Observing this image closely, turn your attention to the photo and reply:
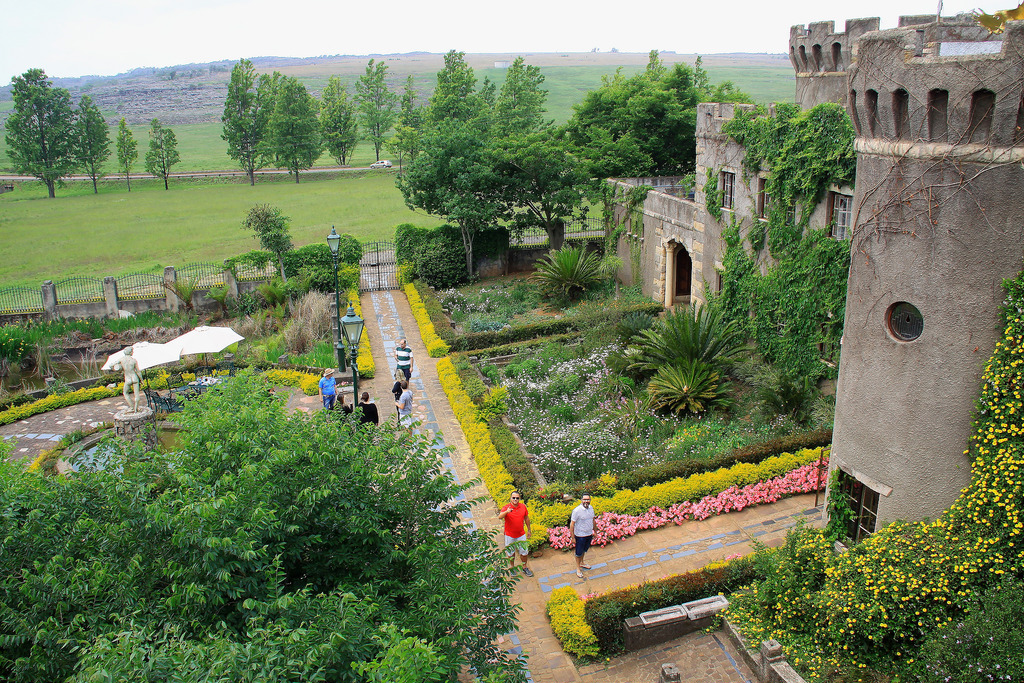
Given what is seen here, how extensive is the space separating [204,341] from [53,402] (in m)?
4.15

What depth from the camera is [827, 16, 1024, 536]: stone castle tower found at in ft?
A: 23.8

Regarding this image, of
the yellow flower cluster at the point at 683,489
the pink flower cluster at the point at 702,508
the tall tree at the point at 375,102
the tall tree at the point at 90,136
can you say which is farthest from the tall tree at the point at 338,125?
the pink flower cluster at the point at 702,508

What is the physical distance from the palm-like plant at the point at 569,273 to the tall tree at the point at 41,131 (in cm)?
5063

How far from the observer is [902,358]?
8227 mm

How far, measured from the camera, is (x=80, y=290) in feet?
A: 93.4

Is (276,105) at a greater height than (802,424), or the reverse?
(276,105)

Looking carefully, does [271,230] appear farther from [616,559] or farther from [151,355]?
[616,559]

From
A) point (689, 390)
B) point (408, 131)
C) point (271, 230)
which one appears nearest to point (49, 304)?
point (271, 230)

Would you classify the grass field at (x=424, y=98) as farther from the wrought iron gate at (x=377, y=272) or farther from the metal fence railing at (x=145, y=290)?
the metal fence railing at (x=145, y=290)

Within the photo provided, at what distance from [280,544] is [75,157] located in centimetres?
6397

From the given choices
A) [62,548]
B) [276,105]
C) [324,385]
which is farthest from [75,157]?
[62,548]

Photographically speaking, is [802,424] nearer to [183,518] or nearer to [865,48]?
[865,48]

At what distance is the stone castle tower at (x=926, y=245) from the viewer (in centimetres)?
725

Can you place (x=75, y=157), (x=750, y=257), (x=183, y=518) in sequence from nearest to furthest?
(x=183, y=518) → (x=750, y=257) → (x=75, y=157)
